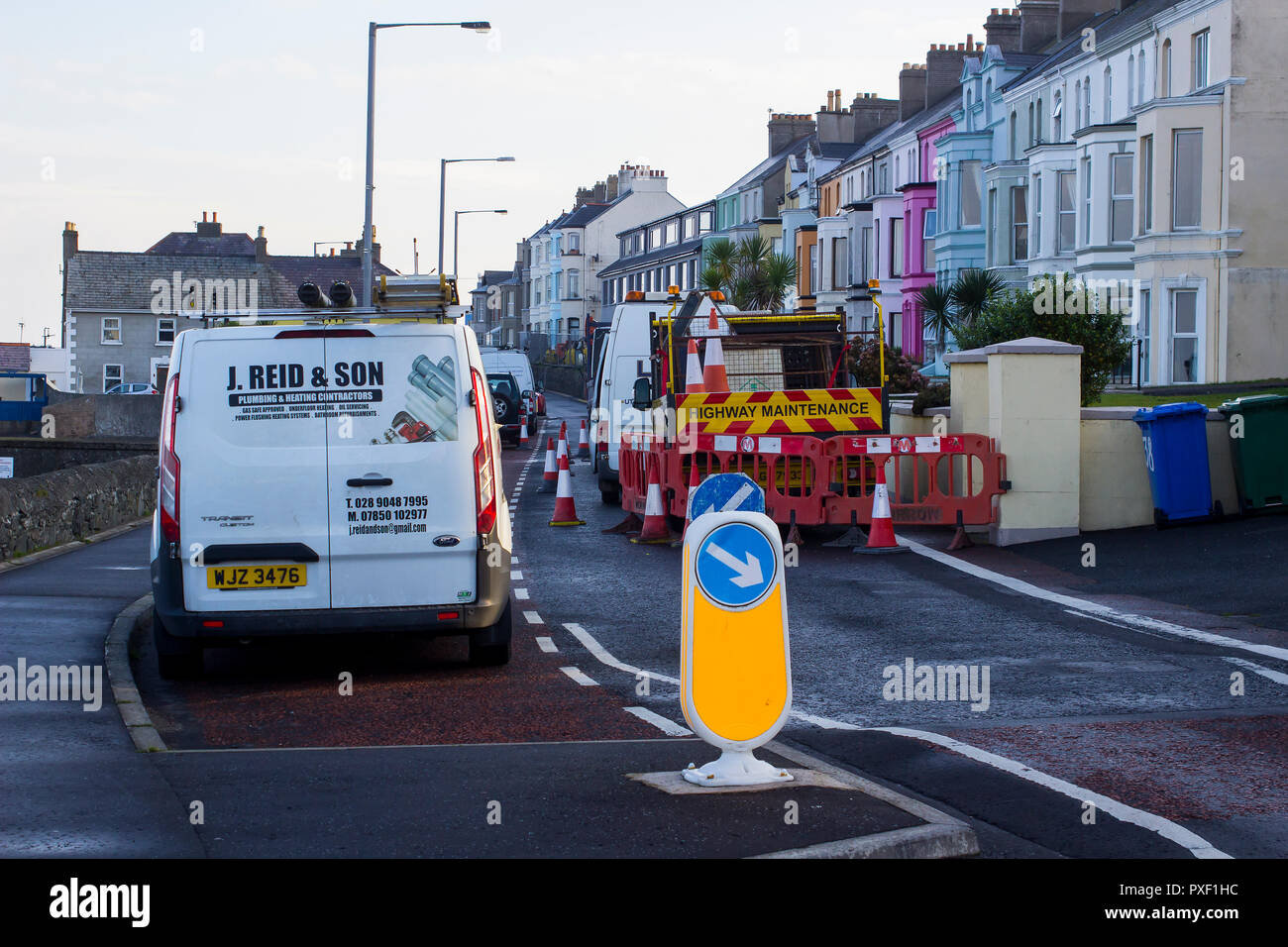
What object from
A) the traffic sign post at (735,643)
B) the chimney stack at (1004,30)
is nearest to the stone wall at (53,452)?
the chimney stack at (1004,30)

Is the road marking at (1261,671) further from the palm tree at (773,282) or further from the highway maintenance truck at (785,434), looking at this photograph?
the palm tree at (773,282)

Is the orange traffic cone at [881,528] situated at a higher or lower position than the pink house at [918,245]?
lower

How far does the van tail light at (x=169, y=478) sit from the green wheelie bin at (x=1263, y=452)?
11.2m

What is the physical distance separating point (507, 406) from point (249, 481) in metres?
31.9

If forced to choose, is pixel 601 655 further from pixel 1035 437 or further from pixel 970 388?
pixel 970 388

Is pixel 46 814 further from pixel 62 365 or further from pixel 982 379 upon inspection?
pixel 62 365

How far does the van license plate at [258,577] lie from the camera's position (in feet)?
28.4

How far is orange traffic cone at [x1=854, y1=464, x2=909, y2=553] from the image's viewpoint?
15.8 metres

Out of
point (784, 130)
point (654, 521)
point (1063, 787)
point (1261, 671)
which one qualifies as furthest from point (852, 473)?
point (784, 130)

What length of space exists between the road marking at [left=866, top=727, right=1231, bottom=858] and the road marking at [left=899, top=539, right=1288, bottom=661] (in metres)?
3.47

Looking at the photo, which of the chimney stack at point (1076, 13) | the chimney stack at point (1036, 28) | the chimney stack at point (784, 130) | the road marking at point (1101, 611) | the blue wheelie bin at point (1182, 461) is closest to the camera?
the road marking at point (1101, 611)

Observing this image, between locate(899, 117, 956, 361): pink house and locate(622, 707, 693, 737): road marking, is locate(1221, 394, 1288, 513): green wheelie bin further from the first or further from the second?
locate(899, 117, 956, 361): pink house

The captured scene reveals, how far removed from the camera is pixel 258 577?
8.68 m

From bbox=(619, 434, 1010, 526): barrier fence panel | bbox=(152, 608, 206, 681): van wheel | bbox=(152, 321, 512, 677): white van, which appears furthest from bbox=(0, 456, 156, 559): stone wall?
bbox=(152, 321, 512, 677): white van
